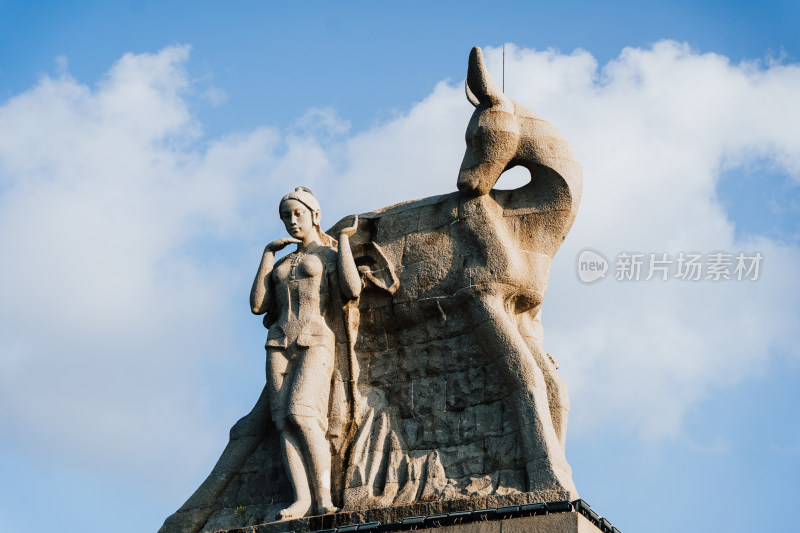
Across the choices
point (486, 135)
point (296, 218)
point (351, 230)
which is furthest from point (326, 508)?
point (486, 135)

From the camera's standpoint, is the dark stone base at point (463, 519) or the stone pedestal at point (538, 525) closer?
the stone pedestal at point (538, 525)

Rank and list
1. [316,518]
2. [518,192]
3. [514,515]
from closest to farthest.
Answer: [514,515] < [316,518] < [518,192]

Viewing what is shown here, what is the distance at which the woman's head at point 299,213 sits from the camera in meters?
17.0

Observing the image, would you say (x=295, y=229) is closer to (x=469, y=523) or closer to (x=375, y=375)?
(x=375, y=375)

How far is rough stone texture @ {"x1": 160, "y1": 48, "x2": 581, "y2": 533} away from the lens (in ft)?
50.6

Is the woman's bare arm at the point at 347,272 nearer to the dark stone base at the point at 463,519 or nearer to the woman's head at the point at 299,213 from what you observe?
the woman's head at the point at 299,213

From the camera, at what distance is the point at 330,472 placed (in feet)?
52.1

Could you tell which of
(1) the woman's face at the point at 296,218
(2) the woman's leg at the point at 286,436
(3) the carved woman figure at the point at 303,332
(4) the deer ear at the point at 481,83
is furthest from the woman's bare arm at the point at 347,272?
(4) the deer ear at the point at 481,83

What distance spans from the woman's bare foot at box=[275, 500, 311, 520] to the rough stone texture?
131 millimetres

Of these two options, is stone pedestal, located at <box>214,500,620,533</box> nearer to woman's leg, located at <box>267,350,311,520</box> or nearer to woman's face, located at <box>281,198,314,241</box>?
woman's leg, located at <box>267,350,311,520</box>

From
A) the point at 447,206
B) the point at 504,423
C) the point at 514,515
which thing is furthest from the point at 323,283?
the point at 514,515

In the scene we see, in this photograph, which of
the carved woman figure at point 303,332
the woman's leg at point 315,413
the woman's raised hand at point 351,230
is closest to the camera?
the woman's leg at point 315,413

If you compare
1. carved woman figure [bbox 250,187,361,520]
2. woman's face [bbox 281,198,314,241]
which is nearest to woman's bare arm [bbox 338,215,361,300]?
carved woman figure [bbox 250,187,361,520]

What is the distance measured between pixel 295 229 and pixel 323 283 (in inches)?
32.2
